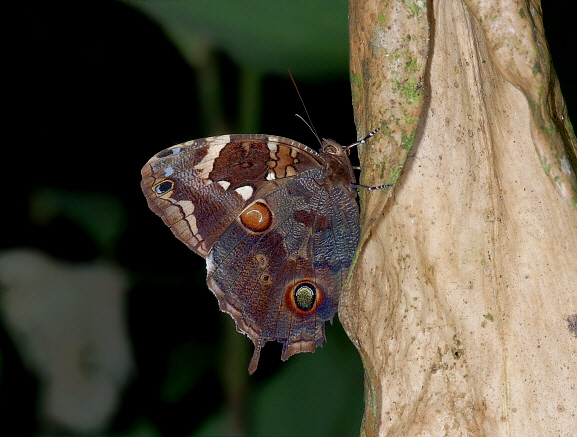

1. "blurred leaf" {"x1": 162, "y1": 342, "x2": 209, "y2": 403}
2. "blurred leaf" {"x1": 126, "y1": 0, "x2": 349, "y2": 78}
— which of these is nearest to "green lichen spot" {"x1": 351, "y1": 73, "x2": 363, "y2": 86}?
"blurred leaf" {"x1": 126, "y1": 0, "x2": 349, "y2": 78}

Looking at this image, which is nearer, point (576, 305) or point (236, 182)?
point (576, 305)

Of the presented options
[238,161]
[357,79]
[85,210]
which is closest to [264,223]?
[238,161]

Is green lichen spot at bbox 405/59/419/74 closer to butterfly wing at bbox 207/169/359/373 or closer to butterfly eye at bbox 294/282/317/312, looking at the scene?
butterfly wing at bbox 207/169/359/373

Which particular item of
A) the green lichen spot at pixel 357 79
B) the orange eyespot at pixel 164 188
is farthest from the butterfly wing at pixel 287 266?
the green lichen spot at pixel 357 79

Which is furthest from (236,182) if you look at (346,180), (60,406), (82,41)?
(60,406)

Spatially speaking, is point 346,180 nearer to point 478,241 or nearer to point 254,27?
point 478,241

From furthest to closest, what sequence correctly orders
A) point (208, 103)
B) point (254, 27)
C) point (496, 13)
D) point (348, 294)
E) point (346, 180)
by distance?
point (208, 103), point (254, 27), point (346, 180), point (348, 294), point (496, 13)
